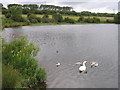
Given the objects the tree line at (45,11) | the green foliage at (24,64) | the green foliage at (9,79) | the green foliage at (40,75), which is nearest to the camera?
the green foliage at (9,79)

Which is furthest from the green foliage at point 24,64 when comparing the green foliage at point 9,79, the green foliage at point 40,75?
the green foliage at point 9,79

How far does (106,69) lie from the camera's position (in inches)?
603

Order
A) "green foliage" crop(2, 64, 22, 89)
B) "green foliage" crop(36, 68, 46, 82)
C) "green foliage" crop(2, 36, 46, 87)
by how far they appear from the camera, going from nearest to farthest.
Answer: "green foliage" crop(2, 64, 22, 89) → "green foliage" crop(2, 36, 46, 87) → "green foliage" crop(36, 68, 46, 82)

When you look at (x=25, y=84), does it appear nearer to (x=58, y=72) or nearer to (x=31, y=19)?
(x=58, y=72)

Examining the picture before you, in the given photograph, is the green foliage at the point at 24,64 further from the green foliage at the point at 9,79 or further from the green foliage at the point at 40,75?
the green foliage at the point at 9,79

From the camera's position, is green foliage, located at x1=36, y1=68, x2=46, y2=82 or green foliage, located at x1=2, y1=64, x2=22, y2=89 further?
green foliage, located at x1=36, y1=68, x2=46, y2=82

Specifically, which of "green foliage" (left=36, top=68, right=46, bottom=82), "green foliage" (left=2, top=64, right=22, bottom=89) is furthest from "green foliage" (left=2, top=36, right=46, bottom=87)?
"green foliage" (left=2, top=64, right=22, bottom=89)

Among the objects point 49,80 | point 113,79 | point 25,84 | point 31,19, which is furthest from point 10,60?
point 31,19

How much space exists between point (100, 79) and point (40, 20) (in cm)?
7540

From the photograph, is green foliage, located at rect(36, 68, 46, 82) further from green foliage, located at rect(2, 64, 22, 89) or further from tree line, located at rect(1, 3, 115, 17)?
tree line, located at rect(1, 3, 115, 17)

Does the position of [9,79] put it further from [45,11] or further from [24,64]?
[45,11]

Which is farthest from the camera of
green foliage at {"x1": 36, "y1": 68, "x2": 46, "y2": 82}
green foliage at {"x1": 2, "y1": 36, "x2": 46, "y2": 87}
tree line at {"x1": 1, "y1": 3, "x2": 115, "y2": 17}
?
tree line at {"x1": 1, "y1": 3, "x2": 115, "y2": 17}

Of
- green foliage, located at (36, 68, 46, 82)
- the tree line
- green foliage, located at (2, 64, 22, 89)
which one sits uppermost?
the tree line

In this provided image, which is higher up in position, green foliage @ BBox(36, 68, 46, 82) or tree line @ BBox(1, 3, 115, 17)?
tree line @ BBox(1, 3, 115, 17)
